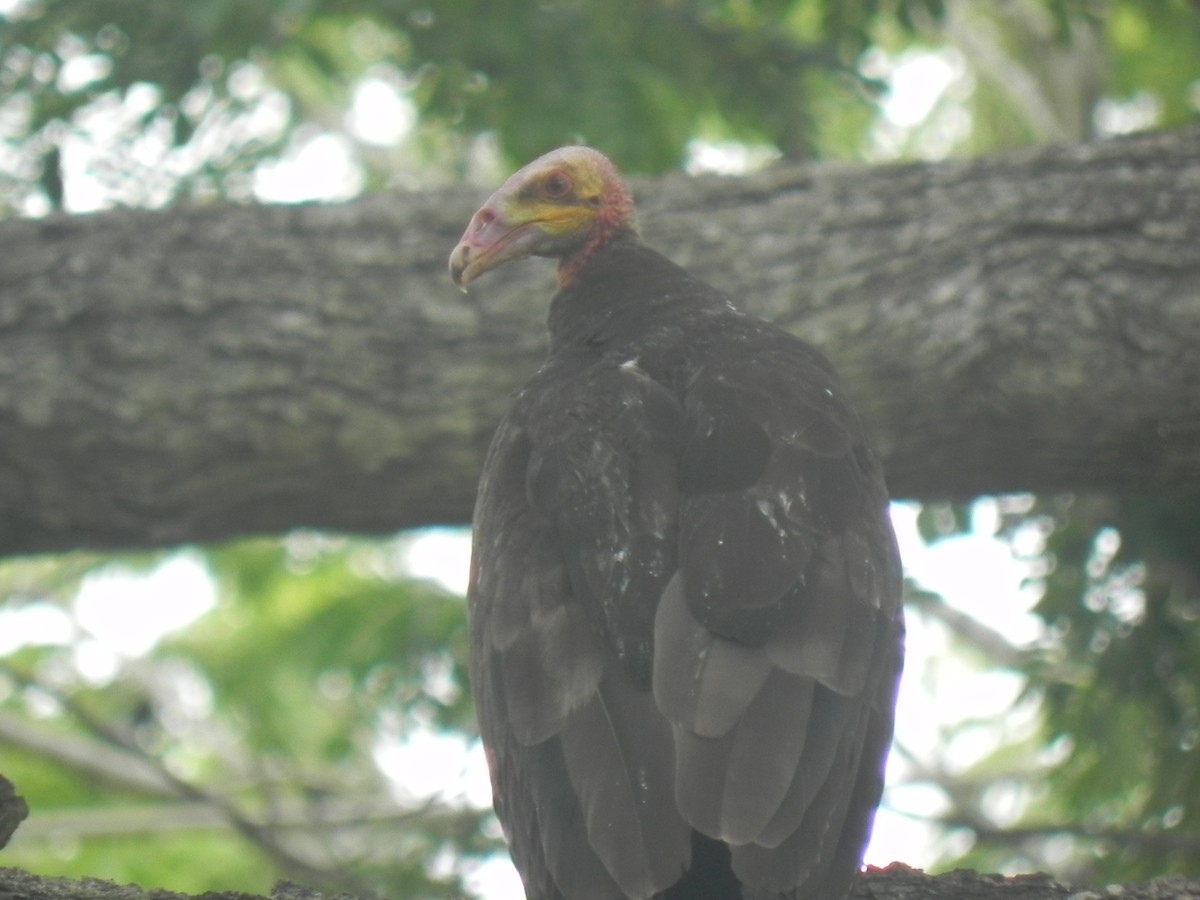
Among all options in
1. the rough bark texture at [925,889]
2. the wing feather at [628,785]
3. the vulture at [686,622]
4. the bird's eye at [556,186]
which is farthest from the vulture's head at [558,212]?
the rough bark texture at [925,889]

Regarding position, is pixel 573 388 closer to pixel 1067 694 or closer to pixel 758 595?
pixel 758 595

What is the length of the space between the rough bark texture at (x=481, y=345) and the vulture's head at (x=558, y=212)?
372mm

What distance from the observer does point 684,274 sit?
Result: 4.83 metres

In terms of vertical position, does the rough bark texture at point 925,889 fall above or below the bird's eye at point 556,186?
below

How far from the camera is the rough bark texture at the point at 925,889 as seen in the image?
315cm

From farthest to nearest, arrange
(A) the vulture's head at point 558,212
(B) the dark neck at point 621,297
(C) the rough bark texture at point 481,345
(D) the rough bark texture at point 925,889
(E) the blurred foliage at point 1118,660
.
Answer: (E) the blurred foliage at point 1118,660 < (C) the rough bark texture at point 481,345 < (A) the vulture's head at point 558,212 < (B) the dark neck at point 621,297 < (D) the rough bark texture at point 925,889

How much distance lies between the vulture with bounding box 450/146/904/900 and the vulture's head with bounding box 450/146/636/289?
0.61 metres

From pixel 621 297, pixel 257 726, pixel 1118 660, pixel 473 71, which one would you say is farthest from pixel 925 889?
pixel 257 726

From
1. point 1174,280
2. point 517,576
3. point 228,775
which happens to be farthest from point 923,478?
point 228,775

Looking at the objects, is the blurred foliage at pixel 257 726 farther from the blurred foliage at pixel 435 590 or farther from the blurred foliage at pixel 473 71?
the blurred foliage at pixel 473 71

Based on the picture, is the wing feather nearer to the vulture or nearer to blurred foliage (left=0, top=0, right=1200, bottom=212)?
the vulture

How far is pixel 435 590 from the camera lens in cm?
738

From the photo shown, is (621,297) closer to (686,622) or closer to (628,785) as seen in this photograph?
(686,622)

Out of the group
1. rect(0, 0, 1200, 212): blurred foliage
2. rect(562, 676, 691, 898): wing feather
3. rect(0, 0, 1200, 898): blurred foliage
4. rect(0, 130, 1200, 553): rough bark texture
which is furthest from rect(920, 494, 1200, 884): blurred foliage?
rect(562, 676, 691, 898): wing feather
